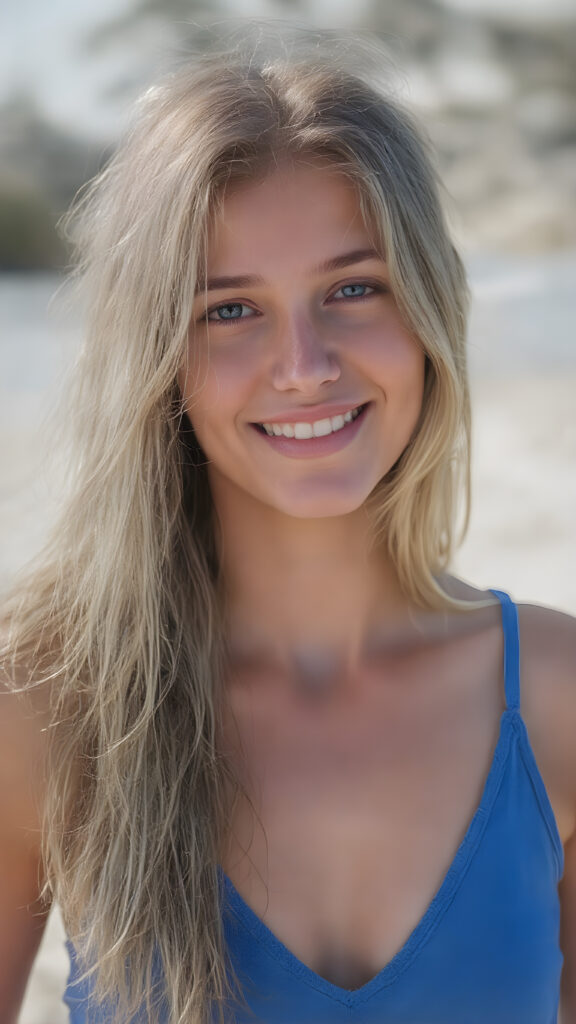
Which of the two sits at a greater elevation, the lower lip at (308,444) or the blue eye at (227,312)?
the blue eye at (227,312)

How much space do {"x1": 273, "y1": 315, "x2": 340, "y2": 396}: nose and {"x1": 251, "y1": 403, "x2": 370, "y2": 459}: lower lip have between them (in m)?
0.08

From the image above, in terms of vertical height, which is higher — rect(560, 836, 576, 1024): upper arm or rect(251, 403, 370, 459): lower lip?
rect(251, 403, 370, 459): lower lip

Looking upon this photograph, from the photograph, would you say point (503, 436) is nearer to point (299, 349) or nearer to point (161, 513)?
point (161, 513)

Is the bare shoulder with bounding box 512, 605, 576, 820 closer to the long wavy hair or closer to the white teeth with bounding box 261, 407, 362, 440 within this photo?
the long wavy hair

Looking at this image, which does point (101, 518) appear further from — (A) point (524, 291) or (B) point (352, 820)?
(A) point (524, 291)

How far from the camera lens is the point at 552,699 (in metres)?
1.70

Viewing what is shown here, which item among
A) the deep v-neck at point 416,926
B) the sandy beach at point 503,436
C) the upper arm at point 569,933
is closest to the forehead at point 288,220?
the sandy beach at point 503,436

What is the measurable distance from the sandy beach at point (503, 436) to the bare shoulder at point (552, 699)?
82 cm

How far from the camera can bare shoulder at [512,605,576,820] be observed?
1676mm


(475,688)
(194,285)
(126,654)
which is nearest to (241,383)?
(194,285)

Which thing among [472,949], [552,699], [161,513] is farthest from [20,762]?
[552,699]

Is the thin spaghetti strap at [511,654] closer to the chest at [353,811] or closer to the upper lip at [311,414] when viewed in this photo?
the chest at [353,811]

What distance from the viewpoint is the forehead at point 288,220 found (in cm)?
150

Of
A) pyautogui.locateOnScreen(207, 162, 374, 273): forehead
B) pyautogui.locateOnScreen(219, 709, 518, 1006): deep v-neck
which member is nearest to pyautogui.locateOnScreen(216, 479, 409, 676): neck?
pyautogui.locateOnScreen(219, 709, 518, 1006): deep v-neck
